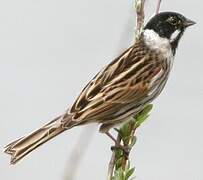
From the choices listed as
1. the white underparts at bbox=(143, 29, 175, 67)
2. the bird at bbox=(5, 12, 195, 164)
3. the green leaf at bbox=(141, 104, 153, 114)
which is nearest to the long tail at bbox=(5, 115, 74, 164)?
the bird at bbox=(5, 12, 195, 164)

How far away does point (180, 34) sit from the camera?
273 cm

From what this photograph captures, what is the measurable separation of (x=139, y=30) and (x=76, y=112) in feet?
1.53

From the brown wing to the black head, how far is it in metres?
0.10

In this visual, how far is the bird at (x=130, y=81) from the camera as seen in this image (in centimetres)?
245

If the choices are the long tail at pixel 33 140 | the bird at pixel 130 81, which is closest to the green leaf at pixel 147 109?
the bird at pixel 130 81

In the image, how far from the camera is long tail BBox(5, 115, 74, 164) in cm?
201

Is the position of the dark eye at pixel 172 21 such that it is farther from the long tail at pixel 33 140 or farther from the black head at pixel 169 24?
the long tail at pixel 33 140

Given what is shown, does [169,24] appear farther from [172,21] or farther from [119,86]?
[119,86]

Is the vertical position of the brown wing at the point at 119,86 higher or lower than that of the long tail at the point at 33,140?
higher

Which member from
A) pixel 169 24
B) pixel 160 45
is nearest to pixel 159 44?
pixel 160 45

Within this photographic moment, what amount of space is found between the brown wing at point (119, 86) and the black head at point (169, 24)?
101 mm

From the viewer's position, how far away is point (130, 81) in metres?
2.69

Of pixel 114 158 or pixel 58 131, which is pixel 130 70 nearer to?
pixel 58 131

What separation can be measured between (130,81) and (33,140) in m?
0.62
